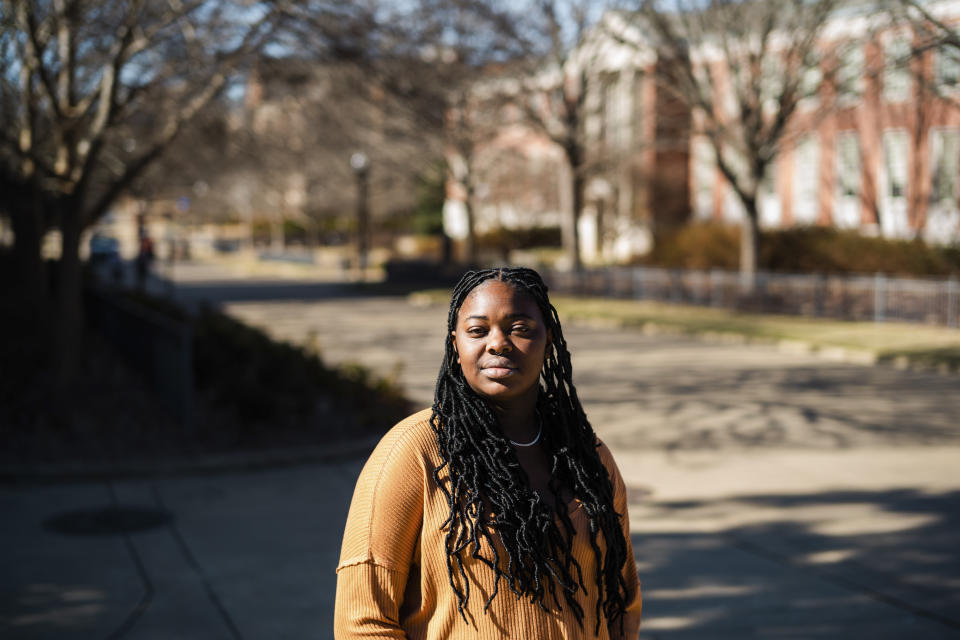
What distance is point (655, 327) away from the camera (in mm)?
21766

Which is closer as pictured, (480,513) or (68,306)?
(480,513)

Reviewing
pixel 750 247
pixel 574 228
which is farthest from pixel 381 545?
pixel 574 228

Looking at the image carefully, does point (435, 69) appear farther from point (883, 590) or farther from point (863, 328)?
point (863, 328)

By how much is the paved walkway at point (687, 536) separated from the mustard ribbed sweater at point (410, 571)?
318 centimetres

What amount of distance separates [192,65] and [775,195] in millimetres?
31279

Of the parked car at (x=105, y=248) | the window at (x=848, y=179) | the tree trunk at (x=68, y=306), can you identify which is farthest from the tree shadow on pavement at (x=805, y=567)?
A: the parked car at (x=105, y=248)

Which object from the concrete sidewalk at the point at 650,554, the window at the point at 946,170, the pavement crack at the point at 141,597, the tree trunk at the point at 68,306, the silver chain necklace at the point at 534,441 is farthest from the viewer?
the window at the point at 946,170

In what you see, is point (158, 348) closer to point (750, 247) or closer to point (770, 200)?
point (750, 247)

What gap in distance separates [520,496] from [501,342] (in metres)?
0.35

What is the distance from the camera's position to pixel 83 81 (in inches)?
596

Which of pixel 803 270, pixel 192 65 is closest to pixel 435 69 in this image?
pixel 192 65

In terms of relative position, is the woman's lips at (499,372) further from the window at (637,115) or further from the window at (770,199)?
the window at (770,199)

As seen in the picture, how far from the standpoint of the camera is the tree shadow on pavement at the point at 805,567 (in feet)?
17.6

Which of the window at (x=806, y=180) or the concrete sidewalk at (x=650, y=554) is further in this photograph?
the window at (x=806, y=180)
